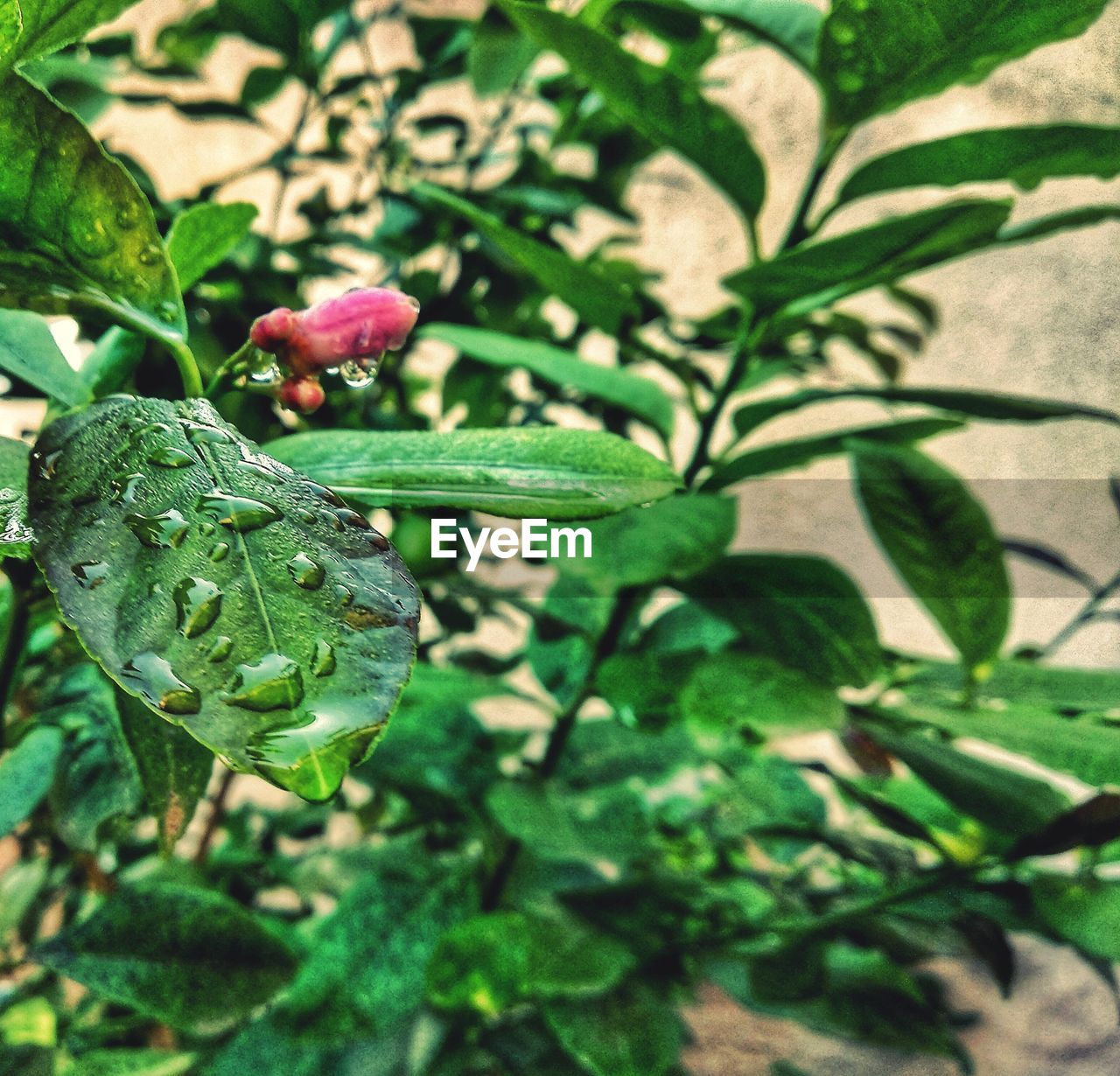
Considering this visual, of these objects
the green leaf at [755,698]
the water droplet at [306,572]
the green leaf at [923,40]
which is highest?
the green leaf at [923,40]

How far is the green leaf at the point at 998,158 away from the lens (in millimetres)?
372

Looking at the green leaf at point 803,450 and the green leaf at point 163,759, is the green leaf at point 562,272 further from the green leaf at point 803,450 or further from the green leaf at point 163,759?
the green leaf at point 163,759

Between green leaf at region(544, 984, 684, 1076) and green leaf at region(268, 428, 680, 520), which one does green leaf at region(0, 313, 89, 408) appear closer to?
green leaf at region(268, 428, 680, 520)

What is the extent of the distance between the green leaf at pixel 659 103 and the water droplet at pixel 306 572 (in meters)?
0.29

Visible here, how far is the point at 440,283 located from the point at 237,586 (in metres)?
0.63

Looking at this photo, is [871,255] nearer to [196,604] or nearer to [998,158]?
[998,158]

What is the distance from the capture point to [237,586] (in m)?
0.17

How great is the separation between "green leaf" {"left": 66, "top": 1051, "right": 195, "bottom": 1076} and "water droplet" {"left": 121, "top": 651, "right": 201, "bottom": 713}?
19.4 inches

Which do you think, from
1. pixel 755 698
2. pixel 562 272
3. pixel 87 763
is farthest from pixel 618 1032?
pixel 562 272

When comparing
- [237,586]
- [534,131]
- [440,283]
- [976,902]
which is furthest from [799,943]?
[534,131]

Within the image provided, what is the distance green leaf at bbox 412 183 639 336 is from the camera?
1.36ft

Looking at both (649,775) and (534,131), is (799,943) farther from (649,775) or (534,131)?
(534,131)

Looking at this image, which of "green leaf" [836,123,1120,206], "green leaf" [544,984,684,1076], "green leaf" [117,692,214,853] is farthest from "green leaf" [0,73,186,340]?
"green leaf" [544,984,684,1076]

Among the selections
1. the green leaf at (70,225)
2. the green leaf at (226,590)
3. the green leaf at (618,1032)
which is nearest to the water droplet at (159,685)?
the green leaf at (226,590)
